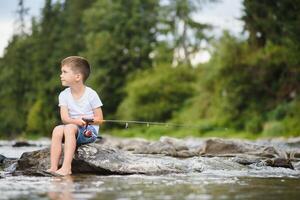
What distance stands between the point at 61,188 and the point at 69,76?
232 centimetres

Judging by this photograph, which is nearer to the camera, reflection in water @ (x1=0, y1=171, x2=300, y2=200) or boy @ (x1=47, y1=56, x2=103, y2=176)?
reflection in water @ (x1=0, y1=171, x2=300, y2=200)

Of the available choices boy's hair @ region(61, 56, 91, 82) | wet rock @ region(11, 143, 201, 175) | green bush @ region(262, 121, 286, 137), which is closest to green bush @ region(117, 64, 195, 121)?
green bush @ region(262, 121, 286, 137)

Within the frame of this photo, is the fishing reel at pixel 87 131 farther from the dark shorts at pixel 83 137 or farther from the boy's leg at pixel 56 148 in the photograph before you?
the boy's leg at pixel 56 148

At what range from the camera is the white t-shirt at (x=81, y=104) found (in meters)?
7.59

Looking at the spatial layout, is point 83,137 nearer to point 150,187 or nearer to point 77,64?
point 77,64

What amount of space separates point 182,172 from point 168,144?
4770 mm

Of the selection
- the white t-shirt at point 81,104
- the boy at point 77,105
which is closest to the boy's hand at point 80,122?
the boy at point 77,105

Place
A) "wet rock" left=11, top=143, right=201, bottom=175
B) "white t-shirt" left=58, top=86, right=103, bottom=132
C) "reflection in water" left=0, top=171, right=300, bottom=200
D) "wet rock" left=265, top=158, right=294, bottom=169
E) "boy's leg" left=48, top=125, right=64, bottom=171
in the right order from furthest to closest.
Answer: "wet rock" left=265, top=158, right=294, bottom=169, "white t-shirt" left=58, top=86, right=103, bottom=132, "wet rock" left=11, top=143, right=201, bottom=175, "boy's leg" left=48, top=125, right=64, bottom=171, "reflection in water" left=0, top=171, right=300, bottom=200

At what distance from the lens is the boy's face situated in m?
7.63

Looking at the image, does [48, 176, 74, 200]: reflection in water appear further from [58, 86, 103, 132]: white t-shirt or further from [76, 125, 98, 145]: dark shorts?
[58, 86, 103, 132]: white t-shirt

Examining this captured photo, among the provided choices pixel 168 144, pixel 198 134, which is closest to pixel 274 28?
Result: pixel 198 134

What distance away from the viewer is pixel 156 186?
5844 millimetres

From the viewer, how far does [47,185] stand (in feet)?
19.2

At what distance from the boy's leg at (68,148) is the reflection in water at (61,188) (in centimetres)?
34
